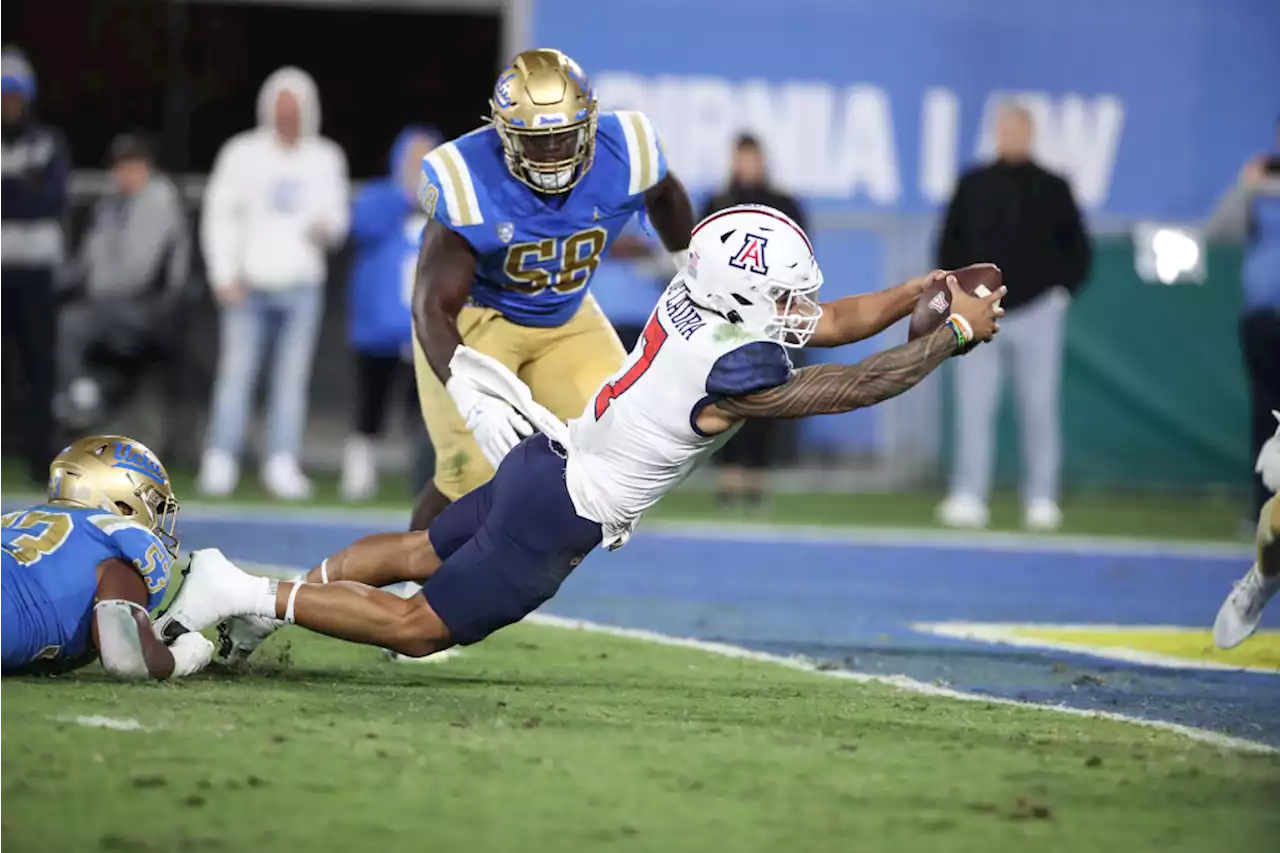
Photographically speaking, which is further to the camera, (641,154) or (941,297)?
(641,154)

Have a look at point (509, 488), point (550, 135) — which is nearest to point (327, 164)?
point (550, 135)

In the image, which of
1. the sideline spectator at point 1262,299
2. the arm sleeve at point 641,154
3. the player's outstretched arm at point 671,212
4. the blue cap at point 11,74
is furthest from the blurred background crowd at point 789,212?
the arm sleeve at point 641,154

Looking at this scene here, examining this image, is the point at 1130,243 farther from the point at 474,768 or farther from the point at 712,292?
the point at 474,768

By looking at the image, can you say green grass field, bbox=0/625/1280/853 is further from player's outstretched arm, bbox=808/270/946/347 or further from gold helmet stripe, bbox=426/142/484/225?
gold helmet stripe, bbox=426/142/484/225

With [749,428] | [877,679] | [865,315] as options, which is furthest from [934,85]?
[865,315]

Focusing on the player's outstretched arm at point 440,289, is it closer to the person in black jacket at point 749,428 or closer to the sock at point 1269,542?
the sock at point 1269,542

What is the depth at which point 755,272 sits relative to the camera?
16.8 ft

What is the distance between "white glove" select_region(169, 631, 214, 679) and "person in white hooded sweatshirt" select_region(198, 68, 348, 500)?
6.33 m

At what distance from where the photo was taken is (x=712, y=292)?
16.9ft

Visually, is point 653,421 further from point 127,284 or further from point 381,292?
point 127,284

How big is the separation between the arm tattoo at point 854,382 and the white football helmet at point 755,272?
18 cm

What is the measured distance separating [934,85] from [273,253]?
4.84 metres

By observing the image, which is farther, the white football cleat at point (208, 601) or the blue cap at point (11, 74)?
the blue cap at point (11, 74)

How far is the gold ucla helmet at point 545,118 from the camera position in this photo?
19.5ft
